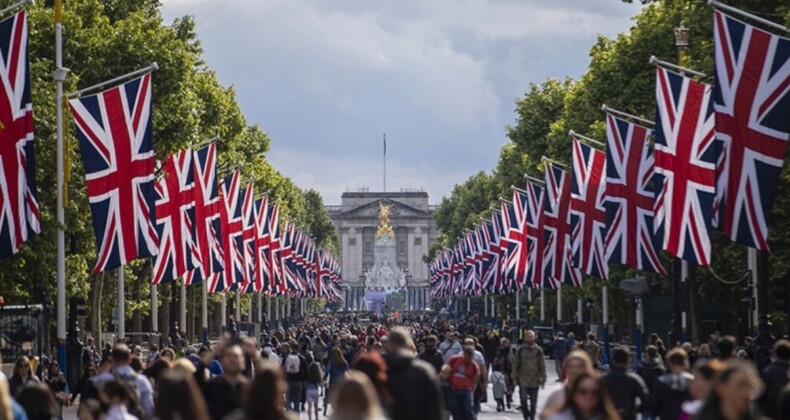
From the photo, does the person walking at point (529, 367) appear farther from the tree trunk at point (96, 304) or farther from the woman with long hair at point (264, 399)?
the tree trunk at point (96, 304)

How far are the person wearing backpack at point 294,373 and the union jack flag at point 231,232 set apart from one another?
16234 millimetres

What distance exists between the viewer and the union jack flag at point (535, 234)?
56.4m

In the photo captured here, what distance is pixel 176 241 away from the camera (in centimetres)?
4491

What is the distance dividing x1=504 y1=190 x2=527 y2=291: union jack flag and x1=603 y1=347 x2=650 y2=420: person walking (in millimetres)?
43674

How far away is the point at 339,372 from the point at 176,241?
27.6ft

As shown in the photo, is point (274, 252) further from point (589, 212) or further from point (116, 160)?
point (116, 160)

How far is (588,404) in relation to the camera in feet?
46.3

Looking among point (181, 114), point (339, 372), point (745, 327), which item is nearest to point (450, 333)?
point (339, 372)

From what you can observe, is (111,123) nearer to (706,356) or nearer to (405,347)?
(706,356)

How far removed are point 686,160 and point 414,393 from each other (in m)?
17.7

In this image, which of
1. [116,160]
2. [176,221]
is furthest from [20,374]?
[176,221]

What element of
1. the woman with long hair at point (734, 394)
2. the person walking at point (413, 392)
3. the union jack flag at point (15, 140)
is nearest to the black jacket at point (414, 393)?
the person walking at point (413, 392)

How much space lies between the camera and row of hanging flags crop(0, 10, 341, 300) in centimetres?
2895

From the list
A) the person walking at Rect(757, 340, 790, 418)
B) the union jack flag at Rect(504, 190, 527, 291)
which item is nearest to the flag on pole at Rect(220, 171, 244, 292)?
the union jack flag at Rect(504, 190, 527, 291)
